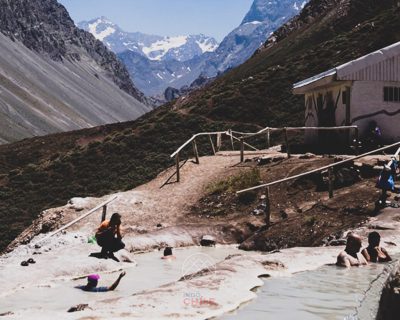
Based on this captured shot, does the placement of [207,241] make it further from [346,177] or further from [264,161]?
[264,161]

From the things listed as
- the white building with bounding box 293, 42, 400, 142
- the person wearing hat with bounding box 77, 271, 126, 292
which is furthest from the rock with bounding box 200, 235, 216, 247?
the white building with bounding box 293, 42, 400, 142

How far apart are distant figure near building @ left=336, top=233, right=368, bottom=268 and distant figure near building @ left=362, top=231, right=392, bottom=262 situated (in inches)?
11.1

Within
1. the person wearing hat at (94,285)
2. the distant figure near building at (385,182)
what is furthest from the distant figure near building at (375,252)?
the person wearing hat at (94,285)

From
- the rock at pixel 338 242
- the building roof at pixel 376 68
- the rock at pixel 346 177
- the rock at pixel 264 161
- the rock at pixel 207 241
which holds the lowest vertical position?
the rock at pixel 207 241

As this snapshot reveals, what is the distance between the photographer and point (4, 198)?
42.1 m

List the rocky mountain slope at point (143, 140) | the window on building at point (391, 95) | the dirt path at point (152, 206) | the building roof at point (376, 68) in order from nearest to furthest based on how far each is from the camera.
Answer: the dirt path at point (152, 206) < the building roof at point (376, 68) < the window on building at point (391, 95) < the rocky mountain slope at point (143, 140)

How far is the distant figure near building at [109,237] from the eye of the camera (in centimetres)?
1672

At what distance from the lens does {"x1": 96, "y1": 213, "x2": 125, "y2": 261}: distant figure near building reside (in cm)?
1672

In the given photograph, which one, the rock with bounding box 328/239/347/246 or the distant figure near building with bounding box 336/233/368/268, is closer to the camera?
the distant figure near building with bounding box 336/233/368/268

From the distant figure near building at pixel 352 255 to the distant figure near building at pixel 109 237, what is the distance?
18.1 feet

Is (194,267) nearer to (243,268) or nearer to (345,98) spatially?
(243,268)

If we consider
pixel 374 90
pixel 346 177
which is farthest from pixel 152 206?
pixel 374 90

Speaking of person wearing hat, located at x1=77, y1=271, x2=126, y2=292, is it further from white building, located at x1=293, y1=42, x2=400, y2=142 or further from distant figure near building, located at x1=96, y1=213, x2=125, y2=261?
white building, located at x1=293, y1=42, x2=400, y2=142

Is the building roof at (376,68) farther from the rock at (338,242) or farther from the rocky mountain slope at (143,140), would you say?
the rocky mountain slope at (143,140)
